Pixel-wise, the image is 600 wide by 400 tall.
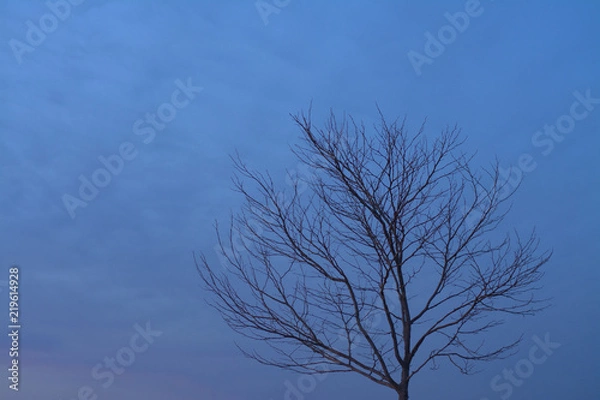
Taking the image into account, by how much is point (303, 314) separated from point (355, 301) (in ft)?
1.36

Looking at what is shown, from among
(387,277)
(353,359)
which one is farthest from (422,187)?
(353,359)

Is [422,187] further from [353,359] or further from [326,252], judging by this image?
[353,359]

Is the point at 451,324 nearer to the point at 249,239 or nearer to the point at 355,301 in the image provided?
the point at 355,301

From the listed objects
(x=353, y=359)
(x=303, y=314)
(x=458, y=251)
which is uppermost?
(x=458, y=251)

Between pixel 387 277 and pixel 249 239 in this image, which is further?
pixel 249 239

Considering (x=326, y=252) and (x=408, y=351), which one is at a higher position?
(x=326, y=252)

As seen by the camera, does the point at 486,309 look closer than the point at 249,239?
Yes

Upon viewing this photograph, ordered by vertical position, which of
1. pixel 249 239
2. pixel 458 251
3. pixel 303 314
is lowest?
pixel 303 314

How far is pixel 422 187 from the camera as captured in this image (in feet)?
16.2

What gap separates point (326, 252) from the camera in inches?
194

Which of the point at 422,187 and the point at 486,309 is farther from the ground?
the point at 422,187

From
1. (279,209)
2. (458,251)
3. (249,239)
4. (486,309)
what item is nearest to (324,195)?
(279,209)

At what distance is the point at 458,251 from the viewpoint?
4.86 metres

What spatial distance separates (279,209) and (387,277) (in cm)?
102
